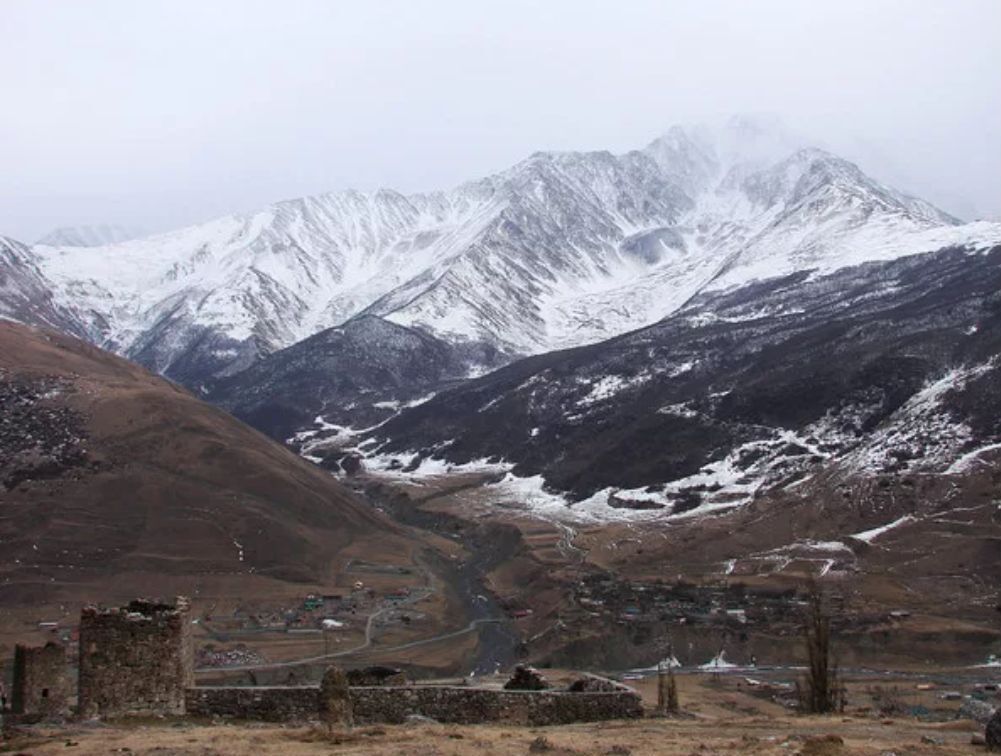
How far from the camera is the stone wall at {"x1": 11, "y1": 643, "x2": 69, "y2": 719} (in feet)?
78.1

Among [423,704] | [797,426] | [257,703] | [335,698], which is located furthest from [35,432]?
[335,698]

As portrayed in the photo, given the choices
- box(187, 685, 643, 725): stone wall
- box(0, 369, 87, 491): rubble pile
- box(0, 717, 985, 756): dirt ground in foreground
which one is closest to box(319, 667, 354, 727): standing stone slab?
box(0, 717, 985, 756): dirt ground in foreground

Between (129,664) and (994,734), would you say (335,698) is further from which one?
(994,734)

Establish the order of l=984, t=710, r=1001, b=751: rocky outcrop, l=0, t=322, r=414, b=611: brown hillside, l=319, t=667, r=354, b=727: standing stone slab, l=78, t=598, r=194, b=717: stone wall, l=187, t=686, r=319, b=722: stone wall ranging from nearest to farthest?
1. l=984, t=710, r=1001, b=751: rocky outcrop
2. l=319, t=667, r=354, b=727: standing stone slab
3. l=187, t=686, r=319, b=722: stone wall
4. l=78, t=598, r=194, b=717: stone wall
5. l=0, t=322, r=414, b=611: brown hillside

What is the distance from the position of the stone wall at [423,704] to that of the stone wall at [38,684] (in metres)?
4.18

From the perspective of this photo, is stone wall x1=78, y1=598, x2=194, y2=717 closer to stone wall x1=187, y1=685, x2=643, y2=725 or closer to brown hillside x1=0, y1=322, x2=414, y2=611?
stone wall x1=187, y1=685, x2=643, y2=725

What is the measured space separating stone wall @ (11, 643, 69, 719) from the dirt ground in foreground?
14.3 feet

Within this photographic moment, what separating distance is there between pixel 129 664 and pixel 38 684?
12.2 ft

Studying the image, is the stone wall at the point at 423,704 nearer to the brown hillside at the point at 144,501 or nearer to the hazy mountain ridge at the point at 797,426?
the brown hillside at the point at 144,501

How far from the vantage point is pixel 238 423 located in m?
148

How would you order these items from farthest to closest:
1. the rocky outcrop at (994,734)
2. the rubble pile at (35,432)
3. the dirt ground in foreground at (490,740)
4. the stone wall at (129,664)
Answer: the rubble pile at (35,432)
the stone wall at (129,664)
the rocky outcrop at (994,734)
the dirt ground in foreground at (490,740)

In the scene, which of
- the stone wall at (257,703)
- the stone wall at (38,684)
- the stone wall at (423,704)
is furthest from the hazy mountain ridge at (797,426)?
the stone wall at (38,684)

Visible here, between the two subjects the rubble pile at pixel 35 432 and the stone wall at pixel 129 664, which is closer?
the stone wall at pixel 129 664

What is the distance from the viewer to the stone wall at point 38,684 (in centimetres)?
2381
